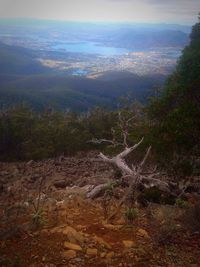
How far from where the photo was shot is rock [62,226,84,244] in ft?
20.1

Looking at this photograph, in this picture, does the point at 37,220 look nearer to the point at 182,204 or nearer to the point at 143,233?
the point at 143,233

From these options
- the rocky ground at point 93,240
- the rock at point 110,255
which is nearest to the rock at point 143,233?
the rocky ground at point 93,240

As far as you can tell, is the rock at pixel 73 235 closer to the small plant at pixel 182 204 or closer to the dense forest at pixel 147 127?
the small plant at pixel 182 204

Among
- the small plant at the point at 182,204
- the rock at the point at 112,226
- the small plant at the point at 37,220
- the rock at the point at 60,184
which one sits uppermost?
the small plant at the point at 37,220

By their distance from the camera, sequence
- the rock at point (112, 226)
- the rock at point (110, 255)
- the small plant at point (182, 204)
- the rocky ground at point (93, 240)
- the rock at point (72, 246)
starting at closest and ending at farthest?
the rocky ground at point (93, 240)
the rock at point (110, 255)
the rock at point (72, 246)
the rock at point (112, 226)
the small plant at point (182, 204)

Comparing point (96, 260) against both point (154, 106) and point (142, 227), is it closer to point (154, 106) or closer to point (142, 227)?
point (142, 227)

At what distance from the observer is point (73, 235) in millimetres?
6250

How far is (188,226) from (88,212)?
7.42ft

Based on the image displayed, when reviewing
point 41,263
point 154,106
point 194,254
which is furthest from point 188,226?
point 154,106

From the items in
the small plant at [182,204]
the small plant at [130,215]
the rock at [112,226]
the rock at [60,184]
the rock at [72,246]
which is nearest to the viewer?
A: the rock at [72,246]

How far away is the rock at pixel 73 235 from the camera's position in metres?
6.13

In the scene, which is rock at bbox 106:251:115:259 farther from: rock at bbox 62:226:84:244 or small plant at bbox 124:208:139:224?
small plant at bbox 124:208:139:224

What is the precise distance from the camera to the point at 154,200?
380 inches

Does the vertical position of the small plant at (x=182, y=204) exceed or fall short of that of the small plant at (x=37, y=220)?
it falls short
